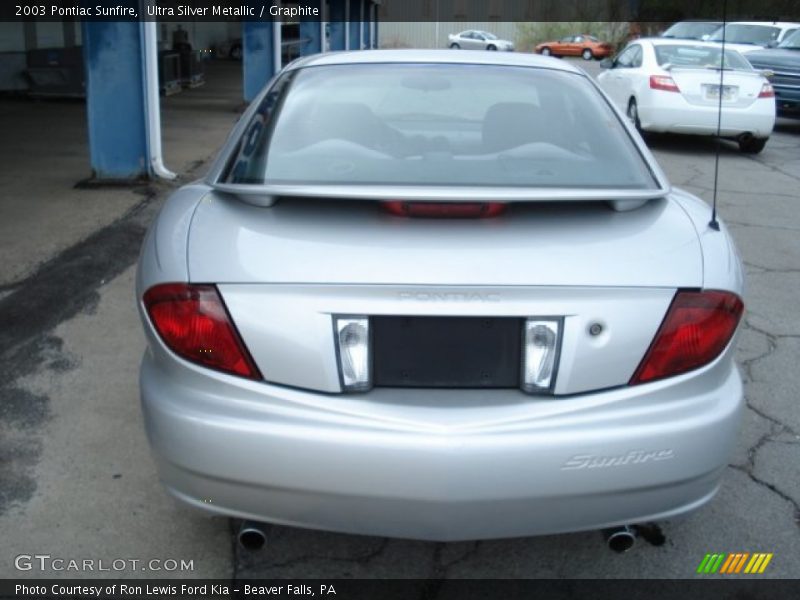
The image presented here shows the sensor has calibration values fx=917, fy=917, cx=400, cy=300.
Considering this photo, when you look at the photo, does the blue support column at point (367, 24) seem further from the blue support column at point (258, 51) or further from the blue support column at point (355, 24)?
the blue support column at point (258, 51)

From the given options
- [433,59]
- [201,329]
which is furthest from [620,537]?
[433,59]

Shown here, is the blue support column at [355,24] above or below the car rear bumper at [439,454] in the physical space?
above

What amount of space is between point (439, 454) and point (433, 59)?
189 cm

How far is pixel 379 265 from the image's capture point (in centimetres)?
234

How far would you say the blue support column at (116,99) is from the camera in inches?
312

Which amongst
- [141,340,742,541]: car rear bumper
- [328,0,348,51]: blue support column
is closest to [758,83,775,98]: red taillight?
[141,340,742,541]: car rear bumper

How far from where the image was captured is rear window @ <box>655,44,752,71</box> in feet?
39.1

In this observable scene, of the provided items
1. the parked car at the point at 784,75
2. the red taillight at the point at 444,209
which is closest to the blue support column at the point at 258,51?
the parked car at the point at 784,75

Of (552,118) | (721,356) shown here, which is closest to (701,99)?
(552,118)

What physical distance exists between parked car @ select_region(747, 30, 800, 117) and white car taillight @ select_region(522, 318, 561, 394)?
13.7 m

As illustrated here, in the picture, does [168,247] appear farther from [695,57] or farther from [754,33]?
[754,33]

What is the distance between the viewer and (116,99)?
8.02m

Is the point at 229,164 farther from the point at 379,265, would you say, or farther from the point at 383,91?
the point at 379,265

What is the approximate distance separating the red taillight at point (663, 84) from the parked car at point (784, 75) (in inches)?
152
